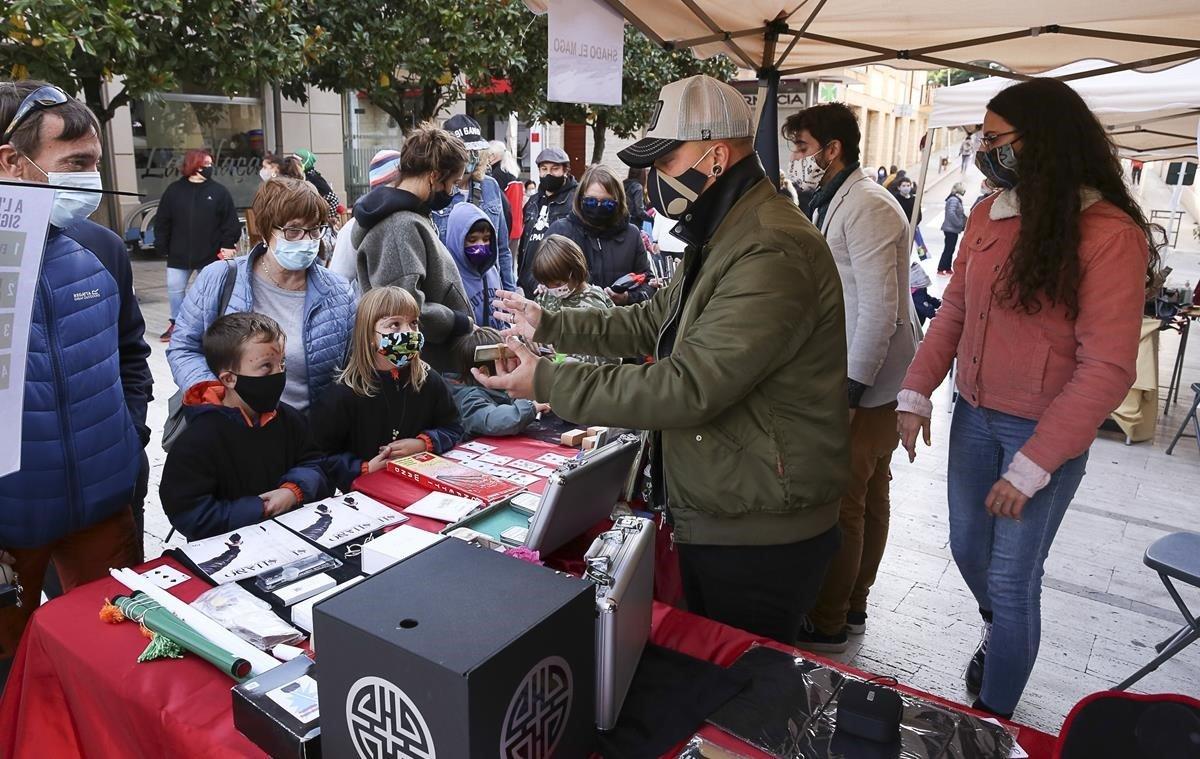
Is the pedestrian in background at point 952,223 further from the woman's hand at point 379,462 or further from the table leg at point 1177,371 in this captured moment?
the woman's hand at point 379,462

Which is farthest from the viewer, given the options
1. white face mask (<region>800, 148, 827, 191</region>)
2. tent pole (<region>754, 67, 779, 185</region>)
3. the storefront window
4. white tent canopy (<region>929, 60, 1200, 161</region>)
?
the storefront window

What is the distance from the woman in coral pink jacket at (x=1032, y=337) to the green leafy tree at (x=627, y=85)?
1050cm

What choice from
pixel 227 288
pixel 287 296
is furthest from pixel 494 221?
pixel 227 288

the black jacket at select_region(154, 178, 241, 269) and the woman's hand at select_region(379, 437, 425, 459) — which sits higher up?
the black jacket at select_region(154, 178, 241, 269)

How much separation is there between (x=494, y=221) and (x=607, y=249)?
96cm

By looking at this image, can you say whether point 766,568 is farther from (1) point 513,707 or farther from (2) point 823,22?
(2) point 823,22

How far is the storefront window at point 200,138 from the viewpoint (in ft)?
41.1

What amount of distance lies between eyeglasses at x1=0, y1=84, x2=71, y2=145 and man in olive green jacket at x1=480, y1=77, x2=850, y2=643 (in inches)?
51.9

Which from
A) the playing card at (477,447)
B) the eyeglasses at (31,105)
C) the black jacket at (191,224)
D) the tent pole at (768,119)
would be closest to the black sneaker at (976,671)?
the playing card at (477,447)

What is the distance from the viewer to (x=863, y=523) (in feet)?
9.78

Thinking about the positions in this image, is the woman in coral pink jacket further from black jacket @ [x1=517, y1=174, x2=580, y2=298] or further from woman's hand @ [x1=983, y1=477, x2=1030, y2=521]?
black jacket @ [x1=517, y1=174, x2=580, y2=298]

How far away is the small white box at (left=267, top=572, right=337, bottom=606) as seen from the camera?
1.75 metres

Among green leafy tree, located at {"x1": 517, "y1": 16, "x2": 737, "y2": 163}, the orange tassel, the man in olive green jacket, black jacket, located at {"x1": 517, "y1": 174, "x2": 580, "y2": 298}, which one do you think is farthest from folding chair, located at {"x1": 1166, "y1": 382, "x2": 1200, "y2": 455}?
green leafy tree, located at {"x1": 517, "y1": 16, "x2": 737, "y2": 163}

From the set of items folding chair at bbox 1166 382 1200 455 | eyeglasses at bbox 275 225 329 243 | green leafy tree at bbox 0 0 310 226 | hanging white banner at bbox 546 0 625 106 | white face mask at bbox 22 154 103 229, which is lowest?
folding chair at bbox 1166 382 1200 455
